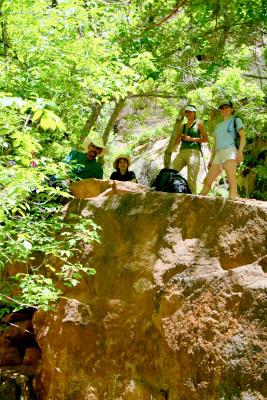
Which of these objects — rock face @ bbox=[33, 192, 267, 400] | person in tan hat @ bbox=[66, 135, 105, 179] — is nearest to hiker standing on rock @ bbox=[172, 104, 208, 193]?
person in tan hat @ bbox=[66, 135, 105, 179]

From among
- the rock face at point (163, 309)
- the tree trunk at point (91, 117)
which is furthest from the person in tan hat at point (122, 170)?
the tree trunk at point (91, 117)

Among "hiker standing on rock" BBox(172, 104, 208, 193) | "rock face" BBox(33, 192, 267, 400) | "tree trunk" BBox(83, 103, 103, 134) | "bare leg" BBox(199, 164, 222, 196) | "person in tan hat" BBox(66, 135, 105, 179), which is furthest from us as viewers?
"tree trunk" BBox(83, 103, 103, 134)

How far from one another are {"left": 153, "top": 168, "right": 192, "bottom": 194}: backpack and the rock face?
19.2 inches

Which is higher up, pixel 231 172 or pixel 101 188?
pixel 231 172

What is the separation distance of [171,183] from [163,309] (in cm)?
193

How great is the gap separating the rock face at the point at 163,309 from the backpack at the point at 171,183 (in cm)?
49

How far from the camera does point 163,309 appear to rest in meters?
5.03

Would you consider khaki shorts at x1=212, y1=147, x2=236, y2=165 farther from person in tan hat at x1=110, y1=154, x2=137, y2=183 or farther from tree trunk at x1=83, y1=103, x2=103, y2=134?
tree trunk at x1=83, y1=103, x2=103, y2=134

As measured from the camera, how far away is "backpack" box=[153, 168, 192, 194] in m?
6.24

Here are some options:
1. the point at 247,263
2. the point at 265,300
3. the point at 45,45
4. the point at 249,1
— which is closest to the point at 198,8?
the point at 45,45

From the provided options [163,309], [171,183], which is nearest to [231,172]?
[171,183]

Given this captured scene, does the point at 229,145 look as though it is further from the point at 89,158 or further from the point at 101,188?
the point at 89,158

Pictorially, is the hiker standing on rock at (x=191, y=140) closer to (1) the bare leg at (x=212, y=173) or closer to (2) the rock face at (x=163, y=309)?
(1) the bare leg at (x=212, y=173)

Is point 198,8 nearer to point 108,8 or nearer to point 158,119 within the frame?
point 108,8
